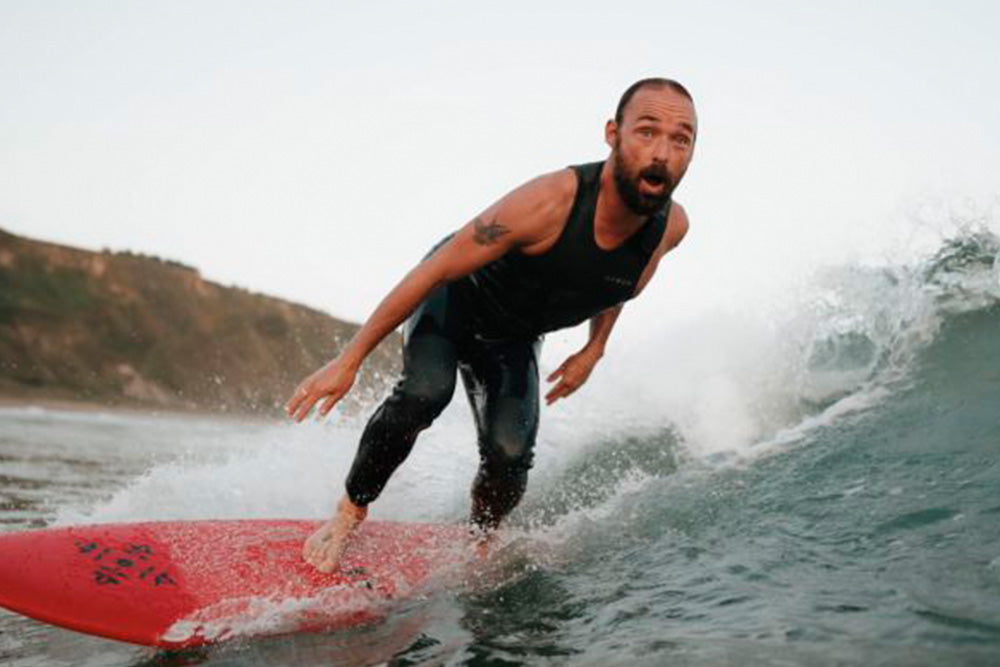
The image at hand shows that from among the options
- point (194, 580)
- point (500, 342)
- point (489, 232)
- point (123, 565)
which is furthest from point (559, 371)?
point (123, 565)

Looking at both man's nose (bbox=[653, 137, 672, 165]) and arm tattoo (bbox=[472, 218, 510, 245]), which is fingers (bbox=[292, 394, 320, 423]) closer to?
arm tattoo (bbox=[472, 218, 510, 245])

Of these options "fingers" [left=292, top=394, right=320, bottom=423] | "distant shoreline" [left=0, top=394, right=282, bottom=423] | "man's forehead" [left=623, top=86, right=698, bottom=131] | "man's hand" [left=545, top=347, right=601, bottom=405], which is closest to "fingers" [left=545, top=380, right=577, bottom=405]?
"man's hand" [left=545, top=347, right=601, bottom=405]

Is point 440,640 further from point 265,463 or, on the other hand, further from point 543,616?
point 265,463

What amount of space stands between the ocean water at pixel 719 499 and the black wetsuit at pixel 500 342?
1.96 ft

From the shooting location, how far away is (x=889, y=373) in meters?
6.73

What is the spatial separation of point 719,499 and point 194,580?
108 inches

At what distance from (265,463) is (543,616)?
14.0 feet

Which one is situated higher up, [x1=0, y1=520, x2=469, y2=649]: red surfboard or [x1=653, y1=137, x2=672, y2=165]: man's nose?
[x1=653, y1=137, x2=672, y2=165]: man's nose

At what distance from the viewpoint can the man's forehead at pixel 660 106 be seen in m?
3.35

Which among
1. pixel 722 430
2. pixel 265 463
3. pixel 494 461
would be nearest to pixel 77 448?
pixel 265 463

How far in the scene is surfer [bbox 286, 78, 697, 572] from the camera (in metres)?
3.42

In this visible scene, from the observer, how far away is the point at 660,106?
336 cm

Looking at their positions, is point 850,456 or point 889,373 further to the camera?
point 889,373

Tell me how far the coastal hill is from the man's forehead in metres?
31.5
